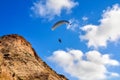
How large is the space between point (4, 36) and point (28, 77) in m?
16.1

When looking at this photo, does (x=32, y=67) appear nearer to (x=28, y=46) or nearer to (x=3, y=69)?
(x=28, y=46)

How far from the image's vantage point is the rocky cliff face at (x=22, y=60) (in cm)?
8700

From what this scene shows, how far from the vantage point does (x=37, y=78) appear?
286 ft

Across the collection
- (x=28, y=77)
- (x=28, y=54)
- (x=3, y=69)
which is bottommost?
(x=3, y=69)

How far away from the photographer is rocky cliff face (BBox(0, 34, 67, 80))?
87.0 metres

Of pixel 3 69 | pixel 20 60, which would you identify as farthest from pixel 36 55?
pixel 3 69

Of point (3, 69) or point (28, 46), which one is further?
point (28, 46)

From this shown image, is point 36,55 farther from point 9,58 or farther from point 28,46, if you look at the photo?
point 9,58

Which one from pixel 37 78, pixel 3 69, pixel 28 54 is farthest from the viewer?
pixel 28 54

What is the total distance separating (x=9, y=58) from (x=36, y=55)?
11.6m

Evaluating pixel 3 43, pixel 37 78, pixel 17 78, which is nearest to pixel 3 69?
pixel 17 78

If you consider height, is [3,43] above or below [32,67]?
above

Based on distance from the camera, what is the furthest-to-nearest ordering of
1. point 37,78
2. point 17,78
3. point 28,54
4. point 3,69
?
point 28,54
point 37,78
point 17,78
point 3,69

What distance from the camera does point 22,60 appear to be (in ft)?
295
